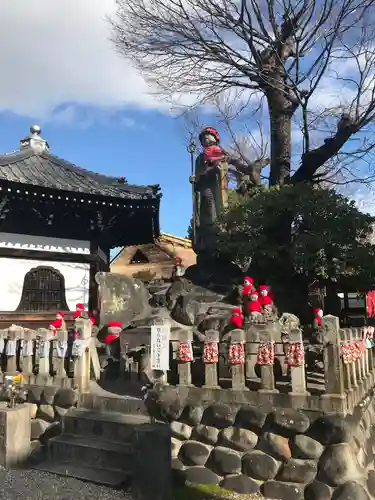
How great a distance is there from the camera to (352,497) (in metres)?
4.87

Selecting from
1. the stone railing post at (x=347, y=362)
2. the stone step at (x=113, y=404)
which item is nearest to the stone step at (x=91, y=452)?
the stone step at (x=113, y=404)

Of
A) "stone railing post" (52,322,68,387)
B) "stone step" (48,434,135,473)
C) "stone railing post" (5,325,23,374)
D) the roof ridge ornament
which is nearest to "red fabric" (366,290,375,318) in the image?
"stone step" (48,434,135,473)

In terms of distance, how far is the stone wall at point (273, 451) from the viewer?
509 cm

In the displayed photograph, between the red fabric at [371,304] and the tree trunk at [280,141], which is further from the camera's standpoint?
the tree trunk at [280,141]

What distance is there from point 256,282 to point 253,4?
859cm

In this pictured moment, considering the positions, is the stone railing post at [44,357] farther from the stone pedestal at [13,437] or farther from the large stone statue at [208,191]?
the large stone statue at [208,191]

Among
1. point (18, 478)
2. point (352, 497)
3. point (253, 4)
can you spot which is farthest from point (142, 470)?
point (253, 4)

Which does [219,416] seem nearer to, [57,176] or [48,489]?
[48,489]

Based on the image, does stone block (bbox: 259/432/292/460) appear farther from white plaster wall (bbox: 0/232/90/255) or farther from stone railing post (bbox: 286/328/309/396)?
white plaster wall (bbox: 0/232/90/255)

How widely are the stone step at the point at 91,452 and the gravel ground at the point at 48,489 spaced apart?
0.37 metres

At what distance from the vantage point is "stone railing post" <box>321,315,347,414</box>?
5227 millimetres

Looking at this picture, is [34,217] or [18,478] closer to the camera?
[18,478]

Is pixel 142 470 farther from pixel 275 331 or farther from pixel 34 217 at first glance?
pixel 34 217

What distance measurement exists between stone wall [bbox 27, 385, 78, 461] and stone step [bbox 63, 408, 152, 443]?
0.29 meters
